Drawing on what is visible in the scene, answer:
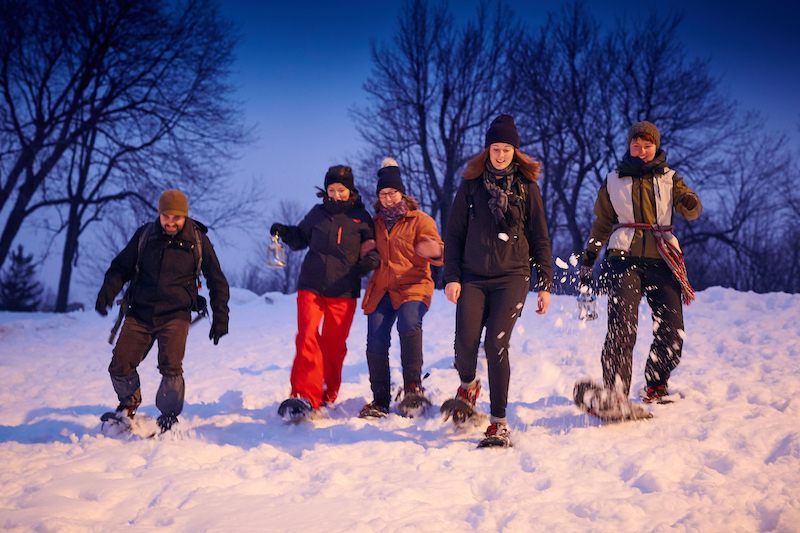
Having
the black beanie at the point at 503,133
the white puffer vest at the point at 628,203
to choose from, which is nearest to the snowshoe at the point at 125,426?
the black beanie at the point at 503,133

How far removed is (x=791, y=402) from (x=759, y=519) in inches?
85.0

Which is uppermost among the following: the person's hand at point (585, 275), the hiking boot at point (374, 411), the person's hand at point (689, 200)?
the person's hand at point (689, 200)

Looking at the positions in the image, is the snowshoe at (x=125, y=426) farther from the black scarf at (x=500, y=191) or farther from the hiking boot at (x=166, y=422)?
the black scarf at (x=500, y=191)

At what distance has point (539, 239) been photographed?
3715 mm

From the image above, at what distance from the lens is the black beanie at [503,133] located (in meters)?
3.66

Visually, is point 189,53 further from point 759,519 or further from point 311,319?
point 759,519

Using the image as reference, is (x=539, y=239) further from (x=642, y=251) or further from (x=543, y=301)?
(x=642, y=251)

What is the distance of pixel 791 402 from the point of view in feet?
13.4

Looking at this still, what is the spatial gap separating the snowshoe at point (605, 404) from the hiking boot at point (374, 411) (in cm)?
152

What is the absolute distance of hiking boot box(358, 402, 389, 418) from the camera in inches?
171

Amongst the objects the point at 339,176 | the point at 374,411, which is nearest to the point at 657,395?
the point at 374,411

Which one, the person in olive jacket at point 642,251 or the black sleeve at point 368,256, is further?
the black sleeve at point 368,256

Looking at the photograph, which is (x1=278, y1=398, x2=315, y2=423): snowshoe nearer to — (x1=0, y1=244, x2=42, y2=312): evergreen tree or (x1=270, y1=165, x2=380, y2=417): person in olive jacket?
(x1=270, y1=165, x2=380, y2=417): person in olive jacket

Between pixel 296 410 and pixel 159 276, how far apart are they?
4.69 feet
